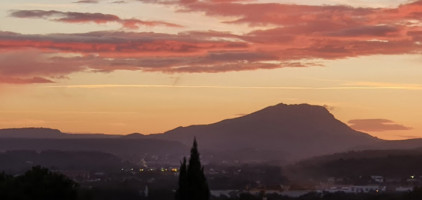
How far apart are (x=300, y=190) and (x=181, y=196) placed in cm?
7483

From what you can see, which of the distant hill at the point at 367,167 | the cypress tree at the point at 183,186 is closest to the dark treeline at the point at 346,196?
the cypress tree at the point at 183,186

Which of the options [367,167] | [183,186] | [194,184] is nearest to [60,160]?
[367,167]

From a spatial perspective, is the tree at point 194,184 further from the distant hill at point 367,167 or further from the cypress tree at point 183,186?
the distant hill at point 367,167

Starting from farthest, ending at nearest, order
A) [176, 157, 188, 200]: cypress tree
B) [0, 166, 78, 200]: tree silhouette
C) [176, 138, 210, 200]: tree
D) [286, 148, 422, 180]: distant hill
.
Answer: [286, 148, 422, 180]: distant hill → [0, 166, 78, 200]: tree silhouette → [176, 157, 188, 200]: cypress tree → [176, 138, 210, 200]: tree

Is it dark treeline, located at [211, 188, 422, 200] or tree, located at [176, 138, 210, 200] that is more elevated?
tree, located at [176, 138, 210, 200]

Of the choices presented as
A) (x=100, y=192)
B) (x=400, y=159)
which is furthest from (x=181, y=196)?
(x=400, y=159)

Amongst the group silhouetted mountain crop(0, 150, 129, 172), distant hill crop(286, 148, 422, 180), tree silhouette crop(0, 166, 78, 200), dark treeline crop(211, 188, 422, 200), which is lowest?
dark treeline crop(211, 188, 422, 200)

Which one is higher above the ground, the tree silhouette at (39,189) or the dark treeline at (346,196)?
the tree silhouette at (39,189)

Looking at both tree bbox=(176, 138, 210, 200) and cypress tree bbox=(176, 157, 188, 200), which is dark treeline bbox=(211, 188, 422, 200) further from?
tree bbox=(176, 138, 210, 200)

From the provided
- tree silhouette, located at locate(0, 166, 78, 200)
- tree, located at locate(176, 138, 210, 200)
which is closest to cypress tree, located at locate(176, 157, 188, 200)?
tree, located at locate(176, 138, 210, 200)

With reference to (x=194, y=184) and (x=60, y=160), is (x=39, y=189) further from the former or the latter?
(x=60, y=160)

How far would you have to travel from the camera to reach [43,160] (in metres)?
182

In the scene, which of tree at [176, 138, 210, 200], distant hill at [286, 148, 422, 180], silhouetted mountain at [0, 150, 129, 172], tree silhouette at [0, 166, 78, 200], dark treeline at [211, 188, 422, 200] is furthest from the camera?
silhouetted mountain at [0, 150, 129, 172]

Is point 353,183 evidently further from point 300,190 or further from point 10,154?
point 10,154
